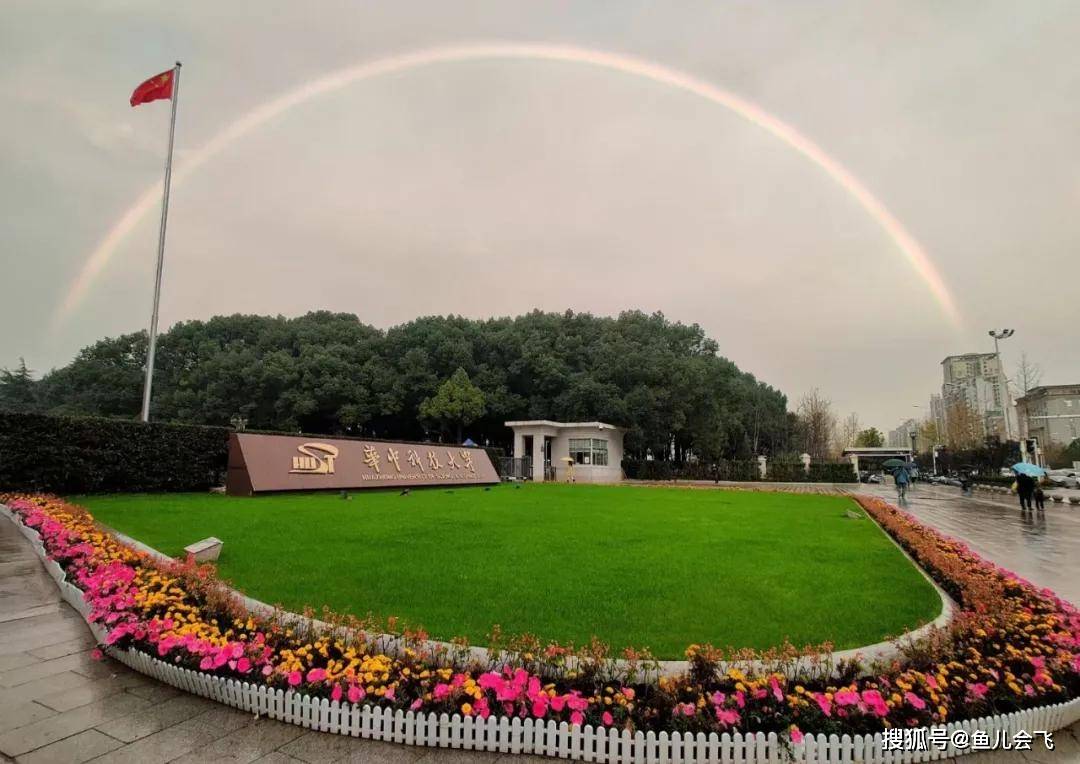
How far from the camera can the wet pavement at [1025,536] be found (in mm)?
7387

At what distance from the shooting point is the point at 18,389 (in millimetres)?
55562

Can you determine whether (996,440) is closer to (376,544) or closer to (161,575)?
(376,544)

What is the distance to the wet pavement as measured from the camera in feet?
24.2

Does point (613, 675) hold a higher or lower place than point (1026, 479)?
lower

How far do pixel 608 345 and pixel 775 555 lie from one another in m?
29.5

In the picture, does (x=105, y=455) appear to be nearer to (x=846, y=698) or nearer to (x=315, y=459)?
(x=315, y=459)

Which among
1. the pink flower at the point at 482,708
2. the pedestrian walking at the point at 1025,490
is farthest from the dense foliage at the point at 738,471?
the pink flower at the point at 482,708

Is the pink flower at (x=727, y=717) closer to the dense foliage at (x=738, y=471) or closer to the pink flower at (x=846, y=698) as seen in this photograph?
the pink flower at (x=846, y=698)

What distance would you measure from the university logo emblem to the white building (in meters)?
15.7

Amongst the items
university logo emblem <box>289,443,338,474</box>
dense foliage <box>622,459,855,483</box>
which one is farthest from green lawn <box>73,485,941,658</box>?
dense foliage <box>622,459,855,483</box>

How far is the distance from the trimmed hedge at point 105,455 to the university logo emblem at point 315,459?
2008mm

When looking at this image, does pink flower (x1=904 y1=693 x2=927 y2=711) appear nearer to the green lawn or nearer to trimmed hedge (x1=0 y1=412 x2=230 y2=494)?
the green lawn

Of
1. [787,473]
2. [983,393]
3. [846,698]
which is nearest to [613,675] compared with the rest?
[846,698]

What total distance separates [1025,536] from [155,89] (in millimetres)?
24721
